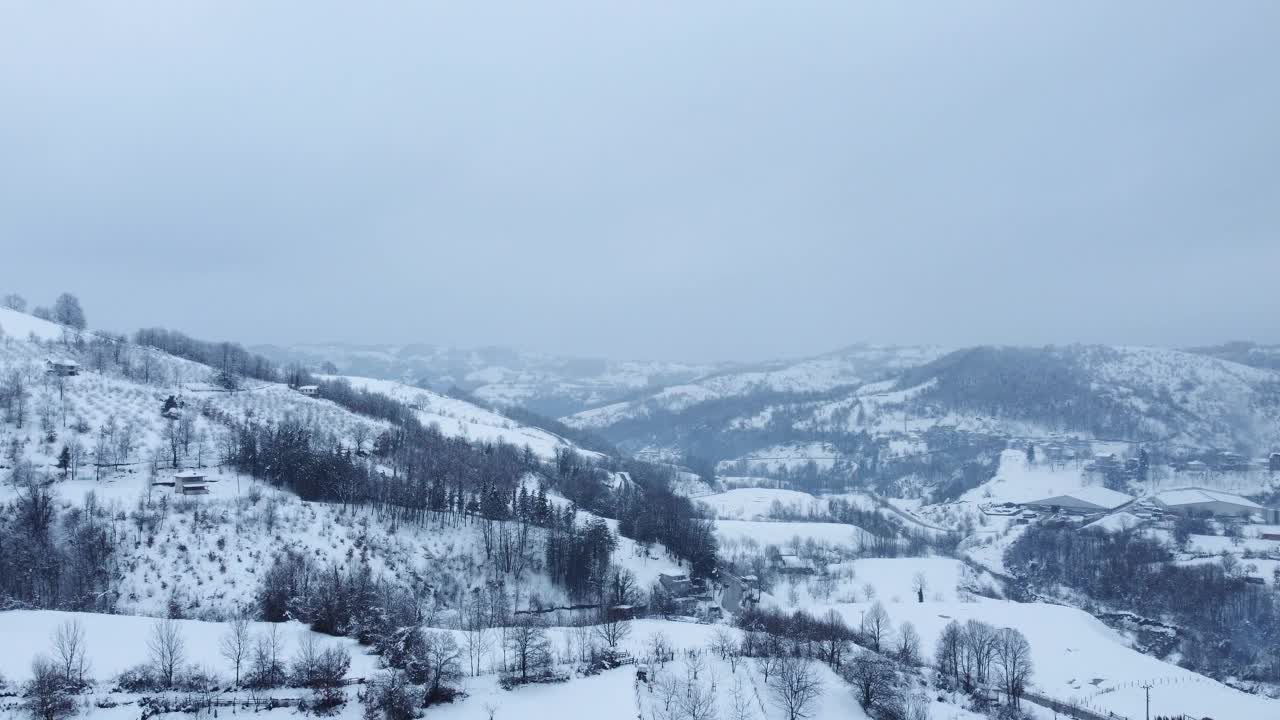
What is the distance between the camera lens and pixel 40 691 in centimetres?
2525

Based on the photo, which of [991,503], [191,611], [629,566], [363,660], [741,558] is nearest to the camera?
[363,660]

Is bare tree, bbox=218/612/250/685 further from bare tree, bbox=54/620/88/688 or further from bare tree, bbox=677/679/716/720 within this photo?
bare tree, bbox=677/679/716/720

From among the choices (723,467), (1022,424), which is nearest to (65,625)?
(723,467)

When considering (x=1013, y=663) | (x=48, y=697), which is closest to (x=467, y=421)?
(x=1013, y=663)

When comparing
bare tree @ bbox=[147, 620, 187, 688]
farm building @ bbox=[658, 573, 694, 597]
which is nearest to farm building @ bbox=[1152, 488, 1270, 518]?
farm building @ bbox=[658, 573, 694, 597]

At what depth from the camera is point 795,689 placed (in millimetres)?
33688

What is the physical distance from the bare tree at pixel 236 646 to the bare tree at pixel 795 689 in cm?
2544

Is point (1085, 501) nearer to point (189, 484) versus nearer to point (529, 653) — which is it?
point (529, 653)

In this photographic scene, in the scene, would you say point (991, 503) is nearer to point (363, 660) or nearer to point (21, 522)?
point (363, 660)

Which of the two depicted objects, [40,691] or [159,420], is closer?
[40,691]

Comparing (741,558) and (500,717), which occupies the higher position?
(500,717)

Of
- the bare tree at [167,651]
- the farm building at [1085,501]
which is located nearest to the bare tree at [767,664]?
the bare tree at [167,651]

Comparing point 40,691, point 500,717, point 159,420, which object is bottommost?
point 500,717

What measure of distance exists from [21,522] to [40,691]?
23.9 m
